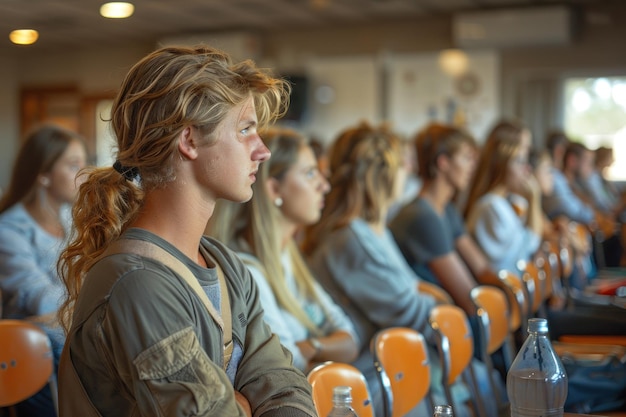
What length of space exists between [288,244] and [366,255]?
46 centimetres

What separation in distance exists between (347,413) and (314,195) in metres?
1.38

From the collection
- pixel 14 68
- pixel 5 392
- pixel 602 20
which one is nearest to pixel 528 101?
pixel 602 20

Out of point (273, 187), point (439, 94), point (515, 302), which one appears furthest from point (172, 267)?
point (439, 94)

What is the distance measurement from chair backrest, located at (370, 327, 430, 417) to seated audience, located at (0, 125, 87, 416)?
1.23 metres

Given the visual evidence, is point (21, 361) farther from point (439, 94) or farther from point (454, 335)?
point (439, 94)

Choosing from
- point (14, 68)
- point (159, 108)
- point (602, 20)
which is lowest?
point (159, 108)

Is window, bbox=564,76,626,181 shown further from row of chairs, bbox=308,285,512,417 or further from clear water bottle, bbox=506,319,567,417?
clear water bottle, bbox=506,319,567,417

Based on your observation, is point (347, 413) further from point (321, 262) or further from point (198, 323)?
point (321, 262)

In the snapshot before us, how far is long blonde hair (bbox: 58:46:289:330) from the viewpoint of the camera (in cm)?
137

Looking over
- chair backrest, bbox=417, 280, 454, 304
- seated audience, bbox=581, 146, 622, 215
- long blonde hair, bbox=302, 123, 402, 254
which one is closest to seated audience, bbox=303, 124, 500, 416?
long blonde hair, bbox=302, 123, 402, 254

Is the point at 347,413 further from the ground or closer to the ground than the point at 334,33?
closer to the ground

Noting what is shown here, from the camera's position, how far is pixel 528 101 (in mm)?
10594

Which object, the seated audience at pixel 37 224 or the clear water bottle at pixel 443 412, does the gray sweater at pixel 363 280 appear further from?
the clear water bottle at pixel 443 412

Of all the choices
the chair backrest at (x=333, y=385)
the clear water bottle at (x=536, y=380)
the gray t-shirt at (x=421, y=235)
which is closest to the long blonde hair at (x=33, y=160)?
the gray t-shirt at (x=421, y=235)
